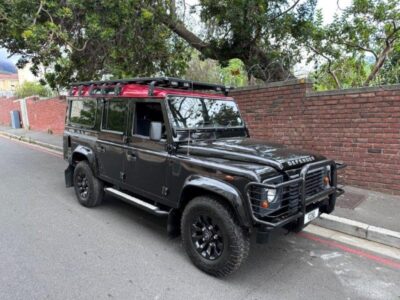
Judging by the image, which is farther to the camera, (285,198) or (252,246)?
(252,246)

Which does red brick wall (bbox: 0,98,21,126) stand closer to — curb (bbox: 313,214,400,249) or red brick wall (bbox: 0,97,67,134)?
red brick wall (bbox: 0,97,67,134)


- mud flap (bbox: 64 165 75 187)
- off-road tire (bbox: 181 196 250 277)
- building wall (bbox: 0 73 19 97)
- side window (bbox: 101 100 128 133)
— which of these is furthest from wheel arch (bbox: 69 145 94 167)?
building wall (bbox: 0 73 19 97)

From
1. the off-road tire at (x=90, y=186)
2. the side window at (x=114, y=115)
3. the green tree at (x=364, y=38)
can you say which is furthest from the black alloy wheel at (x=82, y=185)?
the green tree at (x=364, y=38)

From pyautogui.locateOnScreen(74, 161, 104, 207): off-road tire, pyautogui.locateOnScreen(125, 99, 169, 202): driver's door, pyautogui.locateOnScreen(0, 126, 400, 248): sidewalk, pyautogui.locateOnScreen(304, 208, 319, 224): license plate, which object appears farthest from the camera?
pyautogui.locateOnScreen(74, 161, 104, 207): off-road tire

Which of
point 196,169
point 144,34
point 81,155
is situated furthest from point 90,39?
point 196,169

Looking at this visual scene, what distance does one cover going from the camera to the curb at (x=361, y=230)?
13.4ft

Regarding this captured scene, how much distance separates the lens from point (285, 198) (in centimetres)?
315

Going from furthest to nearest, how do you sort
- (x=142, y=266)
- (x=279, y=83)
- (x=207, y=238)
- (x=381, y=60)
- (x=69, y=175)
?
(x=381, y=60)
(x=279, y=83)
(x=69, y=175)
(x=142, y=266)
(x=207, y=238)

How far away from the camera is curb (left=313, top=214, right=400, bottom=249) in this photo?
4078mm

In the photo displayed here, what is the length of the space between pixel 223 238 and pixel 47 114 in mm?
16952

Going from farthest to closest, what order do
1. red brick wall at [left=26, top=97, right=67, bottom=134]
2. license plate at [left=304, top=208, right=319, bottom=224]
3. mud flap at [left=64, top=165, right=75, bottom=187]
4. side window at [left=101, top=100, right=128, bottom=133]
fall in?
red brick wall at [left=26, top=97, right=67, bottom=134], mud flap at [left=64, top=165, right=75, bottom=187], side window at [left=101, top=100, right=128, bottom=133], license plate at [left=304, top=208, right=319, bottom=224]

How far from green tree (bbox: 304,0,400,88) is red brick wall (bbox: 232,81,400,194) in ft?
5.90

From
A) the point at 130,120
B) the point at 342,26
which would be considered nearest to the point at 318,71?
the point at 342,26

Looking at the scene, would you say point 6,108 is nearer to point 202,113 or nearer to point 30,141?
point 30,141
